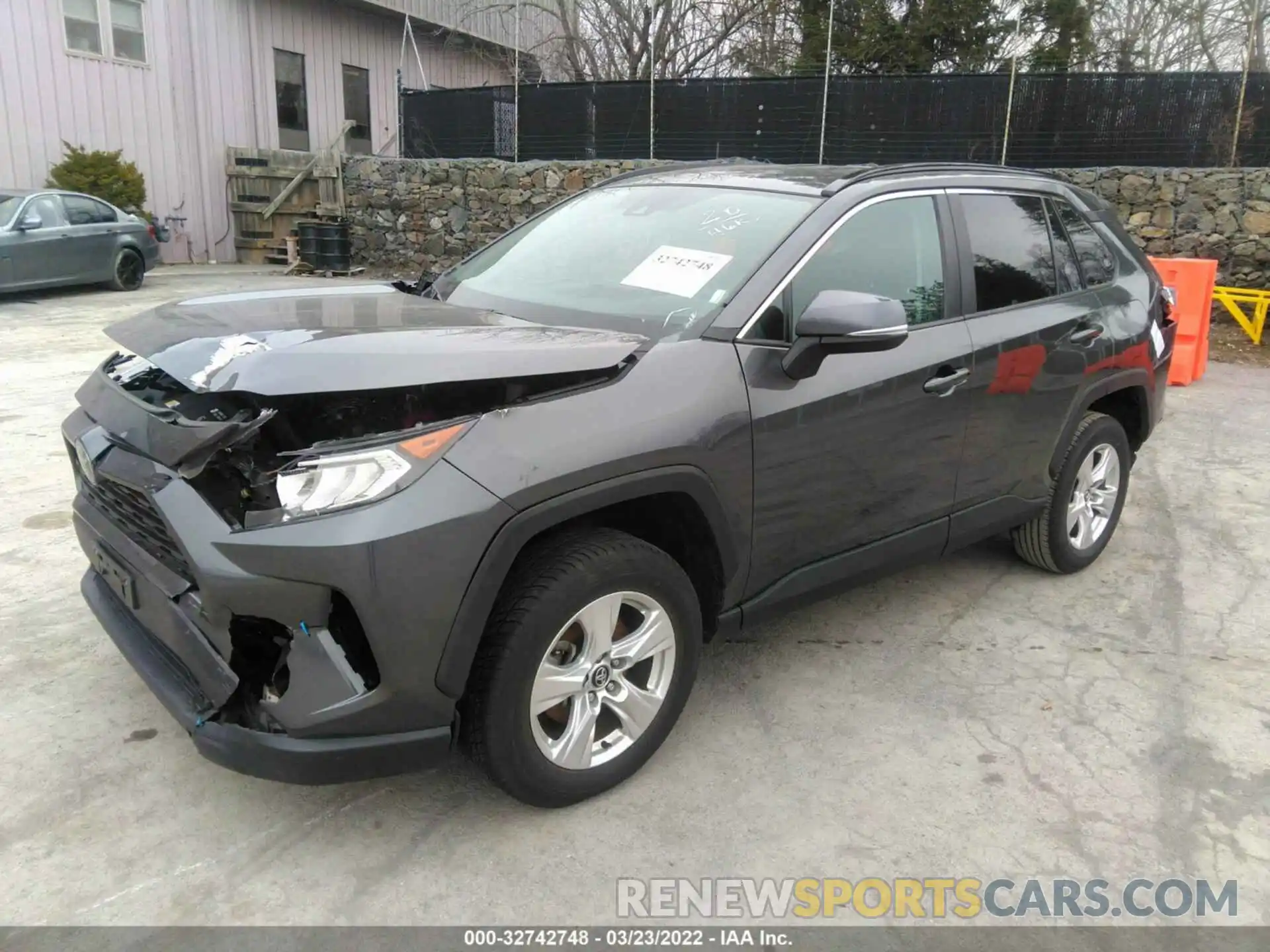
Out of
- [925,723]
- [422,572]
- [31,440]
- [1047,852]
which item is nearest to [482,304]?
[422,572]

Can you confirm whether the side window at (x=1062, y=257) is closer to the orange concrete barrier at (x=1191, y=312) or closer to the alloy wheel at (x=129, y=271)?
the orange concrete barrier at (x=1191, y=312)

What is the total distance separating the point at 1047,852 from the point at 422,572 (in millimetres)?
1901

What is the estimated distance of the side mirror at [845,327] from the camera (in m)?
2.80

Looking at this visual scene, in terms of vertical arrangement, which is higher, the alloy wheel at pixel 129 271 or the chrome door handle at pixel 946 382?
the chrome door handle at pixel 946 382

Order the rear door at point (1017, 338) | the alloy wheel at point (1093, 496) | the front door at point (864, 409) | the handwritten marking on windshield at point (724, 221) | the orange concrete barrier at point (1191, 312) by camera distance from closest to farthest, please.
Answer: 1. the front door at point (864, 409)
2. the handwritten marking on windshield at point (724, 221)
3. the rear door at point (1017, 338)
4. the alloy wheel at point (1093, 496)
5. the orange concrete barrier at point (1191, 312)

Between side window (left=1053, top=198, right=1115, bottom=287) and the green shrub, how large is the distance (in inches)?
600

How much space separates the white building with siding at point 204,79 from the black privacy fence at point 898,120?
482 cm

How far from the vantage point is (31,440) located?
620 cm

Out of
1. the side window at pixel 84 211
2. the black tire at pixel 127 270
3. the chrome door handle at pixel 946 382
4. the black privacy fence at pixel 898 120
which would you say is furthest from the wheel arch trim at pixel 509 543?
the black tire at pixel 127 270

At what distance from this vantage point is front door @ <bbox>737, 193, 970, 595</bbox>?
9.87ft

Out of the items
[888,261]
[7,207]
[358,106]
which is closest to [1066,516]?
[888,261]

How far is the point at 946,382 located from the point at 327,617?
2295 mm

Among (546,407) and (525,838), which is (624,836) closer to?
(525,838)

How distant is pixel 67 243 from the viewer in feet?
42.4
